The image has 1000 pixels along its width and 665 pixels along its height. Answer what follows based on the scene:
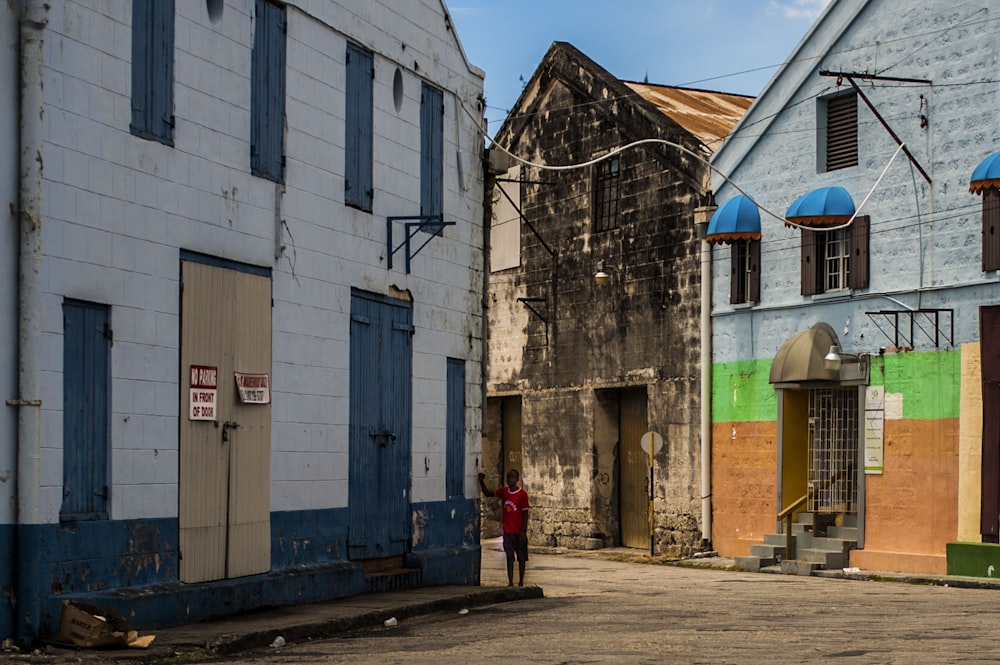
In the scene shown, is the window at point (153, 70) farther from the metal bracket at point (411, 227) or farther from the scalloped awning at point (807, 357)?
the scalloped awning at point (807, 357)

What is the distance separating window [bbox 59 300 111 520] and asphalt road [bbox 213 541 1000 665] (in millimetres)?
1995

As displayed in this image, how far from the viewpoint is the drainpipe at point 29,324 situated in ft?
41.7

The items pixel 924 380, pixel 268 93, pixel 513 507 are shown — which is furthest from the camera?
pixel 924 380

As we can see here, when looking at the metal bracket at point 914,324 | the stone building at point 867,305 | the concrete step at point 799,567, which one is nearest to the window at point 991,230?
the stone building at point 867,305

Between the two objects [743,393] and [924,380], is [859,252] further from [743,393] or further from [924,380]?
[743,393]

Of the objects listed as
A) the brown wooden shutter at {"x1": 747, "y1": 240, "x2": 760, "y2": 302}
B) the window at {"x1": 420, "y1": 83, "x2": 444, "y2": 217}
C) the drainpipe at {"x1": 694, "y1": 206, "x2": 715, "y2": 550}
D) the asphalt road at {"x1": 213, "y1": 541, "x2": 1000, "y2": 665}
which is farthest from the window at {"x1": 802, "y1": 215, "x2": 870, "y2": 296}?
the window at {"x1": 420, "y1": 83, "x2": 444, "y2": 217}

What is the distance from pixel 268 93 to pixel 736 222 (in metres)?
12.5

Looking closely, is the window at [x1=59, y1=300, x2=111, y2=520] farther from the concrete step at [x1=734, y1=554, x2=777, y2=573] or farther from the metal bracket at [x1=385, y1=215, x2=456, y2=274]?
the concrete step at [x1=734, y1=554, x2=777, y2=573]

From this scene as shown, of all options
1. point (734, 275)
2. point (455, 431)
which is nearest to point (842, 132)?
point (734, 275)

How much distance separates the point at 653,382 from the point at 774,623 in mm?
14888

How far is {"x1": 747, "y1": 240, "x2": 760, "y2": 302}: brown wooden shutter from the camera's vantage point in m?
27.6

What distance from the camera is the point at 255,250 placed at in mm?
16297

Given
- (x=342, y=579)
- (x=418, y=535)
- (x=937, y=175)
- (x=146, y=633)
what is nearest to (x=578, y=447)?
(x=937, y=175)

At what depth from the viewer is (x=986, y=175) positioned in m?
21.9
